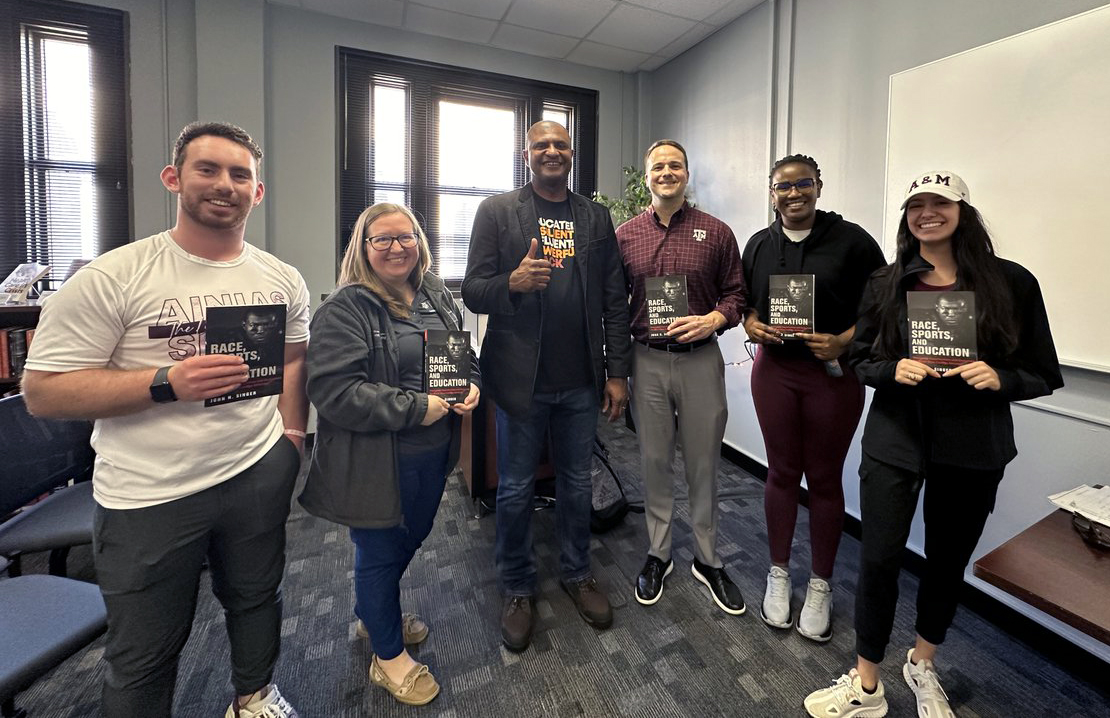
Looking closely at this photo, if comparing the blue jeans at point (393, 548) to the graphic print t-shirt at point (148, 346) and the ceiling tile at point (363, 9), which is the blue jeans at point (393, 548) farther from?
the ceiling tile at point (363, 9)

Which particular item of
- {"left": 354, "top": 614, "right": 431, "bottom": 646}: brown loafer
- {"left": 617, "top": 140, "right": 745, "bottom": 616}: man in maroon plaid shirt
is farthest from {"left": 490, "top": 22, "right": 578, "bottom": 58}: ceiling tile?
{"left": 354, "top": 614, "right": 431, "bottom": 646}: brown loafer

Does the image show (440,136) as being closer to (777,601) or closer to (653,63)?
(653,63)

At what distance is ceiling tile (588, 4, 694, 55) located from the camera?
3260 mm

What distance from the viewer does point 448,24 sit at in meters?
3.43

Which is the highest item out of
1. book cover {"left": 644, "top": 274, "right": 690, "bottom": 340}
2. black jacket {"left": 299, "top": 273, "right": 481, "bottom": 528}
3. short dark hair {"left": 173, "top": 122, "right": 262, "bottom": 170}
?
short dark hair {"left": 173, "top": 122, "right": 262, "bottom": 170}

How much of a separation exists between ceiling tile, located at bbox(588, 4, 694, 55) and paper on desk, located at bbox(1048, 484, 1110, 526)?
3.26 m

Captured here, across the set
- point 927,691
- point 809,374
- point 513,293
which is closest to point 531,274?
point 513,293

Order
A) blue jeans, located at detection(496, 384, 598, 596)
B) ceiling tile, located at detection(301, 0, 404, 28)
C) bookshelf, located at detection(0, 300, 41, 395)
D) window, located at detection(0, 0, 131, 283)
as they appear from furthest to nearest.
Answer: ceiling tile, located at detection(301, 0, 404, 28) < window, located at detection(0, 0, 131, 283) < bookshelf, located at detection(0, 300, 41, 395) < blue jeans, located at detection(496, 384, 598, 596)

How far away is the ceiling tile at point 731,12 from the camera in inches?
121

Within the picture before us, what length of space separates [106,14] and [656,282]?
3674mm

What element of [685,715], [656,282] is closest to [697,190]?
[656,282]

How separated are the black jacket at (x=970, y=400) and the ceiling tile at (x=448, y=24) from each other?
10.6 feet

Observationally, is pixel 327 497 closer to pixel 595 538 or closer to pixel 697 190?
pixel 595 538

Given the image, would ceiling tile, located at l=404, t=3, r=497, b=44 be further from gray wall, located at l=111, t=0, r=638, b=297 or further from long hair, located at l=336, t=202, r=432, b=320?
long hair, located at l=336, t=202, r=432, b=320
